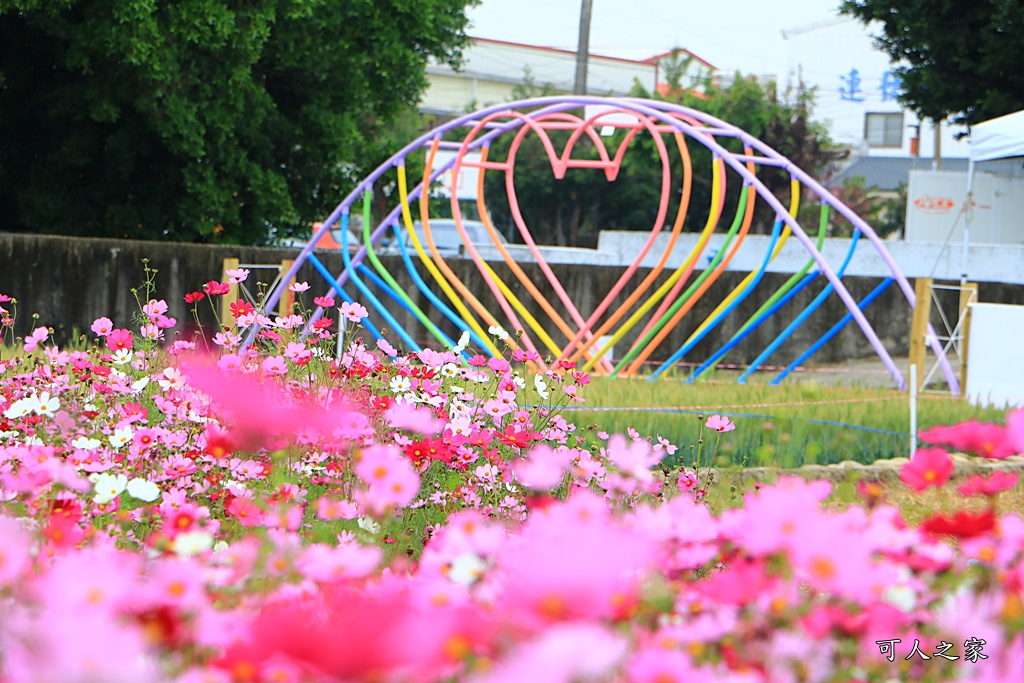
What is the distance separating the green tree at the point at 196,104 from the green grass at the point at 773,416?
5112 millimetres

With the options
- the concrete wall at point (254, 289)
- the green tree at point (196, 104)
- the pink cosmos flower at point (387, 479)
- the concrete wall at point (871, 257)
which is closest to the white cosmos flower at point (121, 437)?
the pink cosmos flower at point (387, 479)

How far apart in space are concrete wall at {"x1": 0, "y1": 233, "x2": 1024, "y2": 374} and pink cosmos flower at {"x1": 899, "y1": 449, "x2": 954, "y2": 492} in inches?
220

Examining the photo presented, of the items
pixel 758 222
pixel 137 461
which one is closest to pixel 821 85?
pixel 758 222

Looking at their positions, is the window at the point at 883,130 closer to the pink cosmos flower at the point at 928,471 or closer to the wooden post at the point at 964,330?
the wooden post at the point at 964,330

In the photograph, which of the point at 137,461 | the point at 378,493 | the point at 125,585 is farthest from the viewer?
the point at 137,461

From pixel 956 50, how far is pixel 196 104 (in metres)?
8.82

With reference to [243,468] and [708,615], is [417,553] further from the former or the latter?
[708,615]

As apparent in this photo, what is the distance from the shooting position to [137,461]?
2.86 metres

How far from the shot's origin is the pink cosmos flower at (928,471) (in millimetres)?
1409

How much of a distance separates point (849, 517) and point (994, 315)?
605 cm

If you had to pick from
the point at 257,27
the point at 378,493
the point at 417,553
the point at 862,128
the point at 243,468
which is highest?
the point at 862,128

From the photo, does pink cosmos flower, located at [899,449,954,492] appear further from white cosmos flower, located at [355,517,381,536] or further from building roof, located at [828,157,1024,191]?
building roof, located at [828,157,1024,191]

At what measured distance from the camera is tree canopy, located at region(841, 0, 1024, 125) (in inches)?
510

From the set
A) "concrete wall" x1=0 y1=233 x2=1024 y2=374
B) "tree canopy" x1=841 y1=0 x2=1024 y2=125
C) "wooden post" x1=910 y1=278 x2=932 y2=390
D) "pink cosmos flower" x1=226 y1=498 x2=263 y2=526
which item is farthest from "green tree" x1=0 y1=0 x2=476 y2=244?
"pink cosmos flower" x1=226 y1=498 x2=263 y2=526
